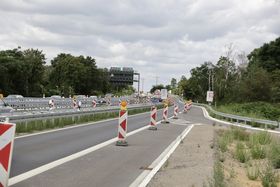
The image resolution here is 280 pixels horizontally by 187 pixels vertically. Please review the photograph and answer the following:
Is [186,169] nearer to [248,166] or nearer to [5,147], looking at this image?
[248,166]

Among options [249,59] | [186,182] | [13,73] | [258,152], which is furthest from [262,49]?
[186,182]

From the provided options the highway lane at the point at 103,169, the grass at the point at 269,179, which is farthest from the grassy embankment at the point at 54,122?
the grass at the point at 269,179

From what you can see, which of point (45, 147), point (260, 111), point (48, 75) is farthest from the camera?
point (48, 75)

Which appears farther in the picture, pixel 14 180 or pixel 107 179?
pixel 107 179

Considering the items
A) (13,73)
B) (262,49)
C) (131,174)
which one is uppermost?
(262,49)

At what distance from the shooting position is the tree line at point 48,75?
77.2m

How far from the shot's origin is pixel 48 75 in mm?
113250

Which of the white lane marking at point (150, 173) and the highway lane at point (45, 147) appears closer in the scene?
the white lane marking at point (150, 173)

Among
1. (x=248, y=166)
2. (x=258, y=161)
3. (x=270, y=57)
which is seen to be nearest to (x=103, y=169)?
(x=248, y=166)

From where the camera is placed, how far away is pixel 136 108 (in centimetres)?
5103

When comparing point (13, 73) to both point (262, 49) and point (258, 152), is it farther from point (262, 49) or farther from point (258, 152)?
point (258, 152)

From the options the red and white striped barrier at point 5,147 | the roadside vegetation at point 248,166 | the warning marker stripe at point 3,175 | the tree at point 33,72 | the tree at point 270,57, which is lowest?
the roadside vegetation at point 248,166

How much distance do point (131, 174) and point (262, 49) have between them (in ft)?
298

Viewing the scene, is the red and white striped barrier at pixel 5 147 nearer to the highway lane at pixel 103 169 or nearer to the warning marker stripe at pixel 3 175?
the warning marker stripe at pixel 3 175
